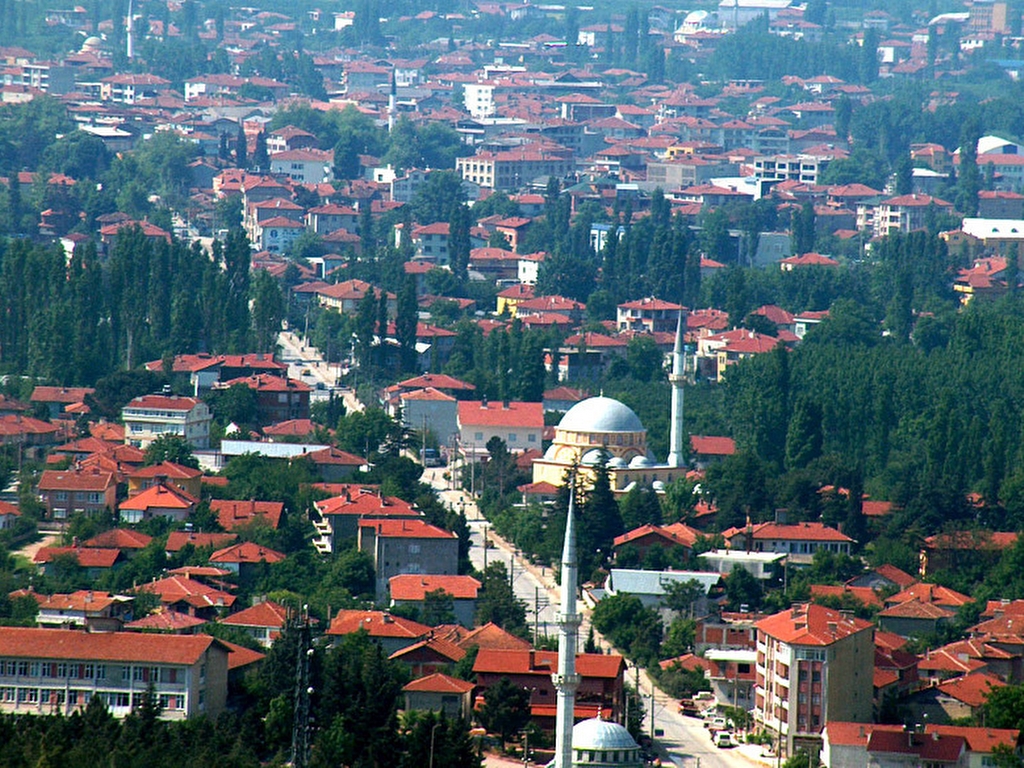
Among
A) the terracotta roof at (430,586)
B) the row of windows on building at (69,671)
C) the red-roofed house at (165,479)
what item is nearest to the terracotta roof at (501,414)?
the red-roofed house at (165,479)

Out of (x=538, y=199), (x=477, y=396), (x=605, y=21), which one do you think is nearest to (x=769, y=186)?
(x=538, y=199)

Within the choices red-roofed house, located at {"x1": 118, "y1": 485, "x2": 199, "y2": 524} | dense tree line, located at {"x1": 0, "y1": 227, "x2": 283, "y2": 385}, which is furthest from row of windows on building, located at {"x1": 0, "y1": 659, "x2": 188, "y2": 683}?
dense tree line, located at {"x1": 0, "y1": 227, "x2": 283, "y2": 385}

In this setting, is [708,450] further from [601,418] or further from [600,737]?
[600,737]

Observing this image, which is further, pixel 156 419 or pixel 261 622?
pixel 156 419

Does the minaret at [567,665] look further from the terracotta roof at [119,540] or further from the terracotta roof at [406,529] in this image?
the terracotta roof at [119,540]

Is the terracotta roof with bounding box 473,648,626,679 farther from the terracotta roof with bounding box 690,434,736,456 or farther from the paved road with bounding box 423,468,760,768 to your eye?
the terracotta roof with bounding box 690,434,736,456

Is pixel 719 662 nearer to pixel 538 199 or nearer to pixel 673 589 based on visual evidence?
pixel 673 589

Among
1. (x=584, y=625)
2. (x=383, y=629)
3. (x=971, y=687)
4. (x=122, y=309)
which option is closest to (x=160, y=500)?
(x=584, y=625)
